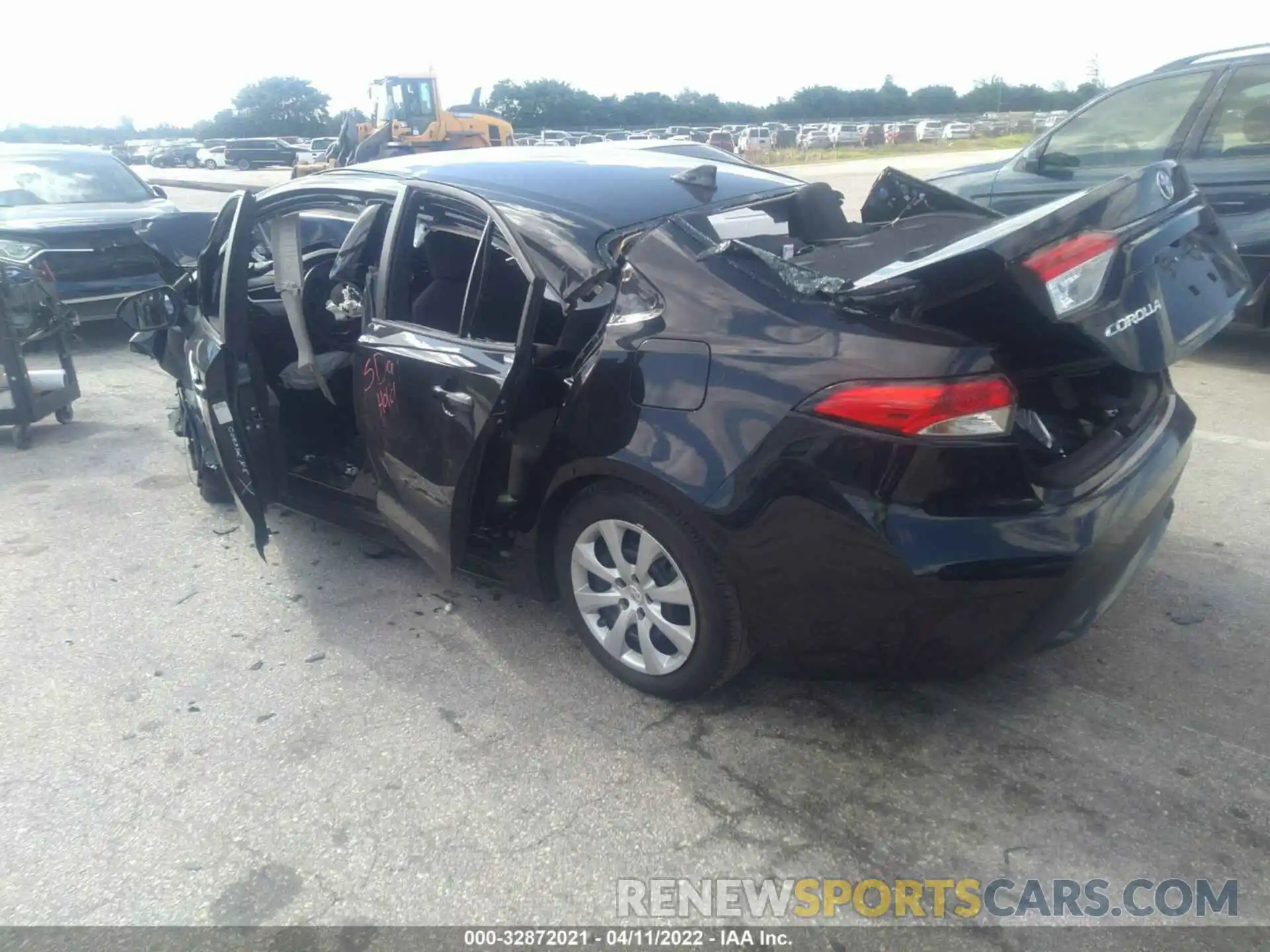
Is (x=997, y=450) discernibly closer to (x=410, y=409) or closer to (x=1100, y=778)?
(x=1100, y=778)

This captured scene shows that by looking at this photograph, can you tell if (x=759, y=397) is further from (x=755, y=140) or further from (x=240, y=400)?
(x=755, y=140)

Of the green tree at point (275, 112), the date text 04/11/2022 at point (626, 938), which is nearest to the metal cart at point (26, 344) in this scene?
the date text 04/11/2022 at point (626, 938)

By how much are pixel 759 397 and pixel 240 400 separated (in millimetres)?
2399

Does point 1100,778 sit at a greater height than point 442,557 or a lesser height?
lesser

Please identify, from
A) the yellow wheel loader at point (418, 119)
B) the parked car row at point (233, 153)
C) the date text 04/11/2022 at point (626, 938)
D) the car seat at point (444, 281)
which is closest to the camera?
the date text 04/11/2022 at point (626, 938)

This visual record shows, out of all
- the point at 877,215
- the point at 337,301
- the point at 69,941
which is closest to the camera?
the point at 69,941

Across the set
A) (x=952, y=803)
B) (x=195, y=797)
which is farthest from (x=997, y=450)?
(x=195, y=797)

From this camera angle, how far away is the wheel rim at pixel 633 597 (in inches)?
115

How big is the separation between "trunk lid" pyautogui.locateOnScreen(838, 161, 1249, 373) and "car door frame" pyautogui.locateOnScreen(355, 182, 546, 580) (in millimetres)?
1018

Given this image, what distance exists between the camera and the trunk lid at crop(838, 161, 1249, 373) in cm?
234

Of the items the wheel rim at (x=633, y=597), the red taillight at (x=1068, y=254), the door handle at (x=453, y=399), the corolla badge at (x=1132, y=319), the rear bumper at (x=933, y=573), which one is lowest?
the wheel rim at (x=633, y=597)

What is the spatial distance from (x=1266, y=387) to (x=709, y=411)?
499 cm

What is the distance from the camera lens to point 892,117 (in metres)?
69.8

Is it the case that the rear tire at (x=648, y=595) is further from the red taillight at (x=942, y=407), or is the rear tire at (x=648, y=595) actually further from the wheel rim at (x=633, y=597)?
the red taillight at (x=942, y=407)
